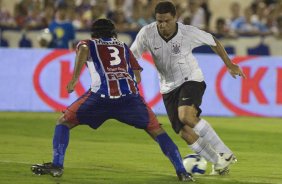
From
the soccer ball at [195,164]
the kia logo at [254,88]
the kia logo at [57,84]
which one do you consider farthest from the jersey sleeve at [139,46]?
the kia logo at [254,88]

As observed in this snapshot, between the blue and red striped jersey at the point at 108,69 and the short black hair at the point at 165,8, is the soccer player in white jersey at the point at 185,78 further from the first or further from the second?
the blue and red striped jersey at the point at 108,69

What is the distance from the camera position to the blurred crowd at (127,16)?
24141 millimetres

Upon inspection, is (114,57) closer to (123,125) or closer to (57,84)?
(123,125)

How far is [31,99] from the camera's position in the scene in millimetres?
21078

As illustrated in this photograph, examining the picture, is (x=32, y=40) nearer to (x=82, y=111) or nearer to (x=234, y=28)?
(x=234, y=28)

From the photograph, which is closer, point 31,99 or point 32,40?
point 31,99

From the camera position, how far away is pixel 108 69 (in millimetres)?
10820

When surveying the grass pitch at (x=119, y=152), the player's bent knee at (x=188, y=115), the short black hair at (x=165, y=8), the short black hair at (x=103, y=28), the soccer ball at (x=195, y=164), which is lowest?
the grass pitch at (x=119, y=152)

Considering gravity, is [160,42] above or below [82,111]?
above

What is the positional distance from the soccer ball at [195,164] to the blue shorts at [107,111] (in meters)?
0.91

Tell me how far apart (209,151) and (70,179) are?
1833 mm

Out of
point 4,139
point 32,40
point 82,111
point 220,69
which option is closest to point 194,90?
point 82,111

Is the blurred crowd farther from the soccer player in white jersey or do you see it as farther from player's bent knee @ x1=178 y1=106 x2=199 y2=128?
player's bent knee @ x1=178 y1=106 x2=199 y2=128

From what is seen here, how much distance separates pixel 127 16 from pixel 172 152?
50.2 feet
